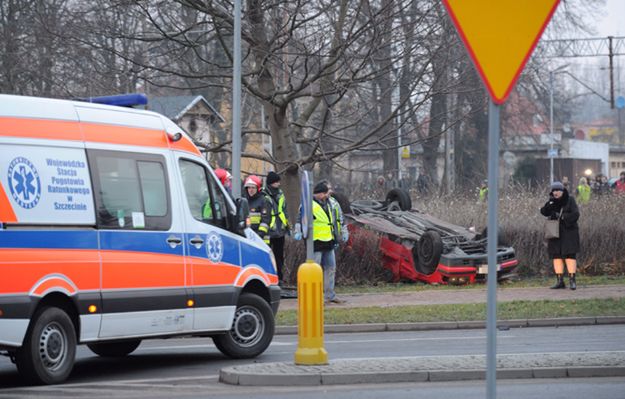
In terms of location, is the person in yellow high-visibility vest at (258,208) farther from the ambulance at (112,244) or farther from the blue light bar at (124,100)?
the blue light bar at (124,100)

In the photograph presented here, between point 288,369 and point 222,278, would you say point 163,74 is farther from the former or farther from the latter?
point 288,369

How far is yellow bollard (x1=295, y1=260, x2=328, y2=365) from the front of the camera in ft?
35.8

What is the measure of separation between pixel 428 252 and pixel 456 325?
5801 mm

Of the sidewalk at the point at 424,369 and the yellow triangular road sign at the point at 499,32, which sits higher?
the yellow triangular road sign at the point at 499,32

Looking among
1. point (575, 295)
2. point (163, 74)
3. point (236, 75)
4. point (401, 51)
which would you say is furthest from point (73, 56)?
point (575, 295)

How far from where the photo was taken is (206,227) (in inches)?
488

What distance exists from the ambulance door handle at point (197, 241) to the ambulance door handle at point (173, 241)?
0.61ft

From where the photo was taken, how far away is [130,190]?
37.7 ft

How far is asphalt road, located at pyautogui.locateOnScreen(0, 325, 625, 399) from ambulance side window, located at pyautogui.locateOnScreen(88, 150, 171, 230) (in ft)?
4.93

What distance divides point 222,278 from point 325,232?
6.40 m

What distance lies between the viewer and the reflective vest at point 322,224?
1875 centimetres

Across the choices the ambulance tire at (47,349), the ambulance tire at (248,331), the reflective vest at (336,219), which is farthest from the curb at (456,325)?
the ambulance tire at (47,349)

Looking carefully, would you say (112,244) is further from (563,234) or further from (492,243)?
(563,234)

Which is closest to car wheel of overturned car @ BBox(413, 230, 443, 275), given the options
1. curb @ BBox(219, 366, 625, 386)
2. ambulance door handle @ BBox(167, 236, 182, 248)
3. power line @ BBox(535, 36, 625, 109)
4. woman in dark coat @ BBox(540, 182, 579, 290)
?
woman in dark coat @ BBox(540, 182, 579, 290)
